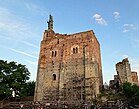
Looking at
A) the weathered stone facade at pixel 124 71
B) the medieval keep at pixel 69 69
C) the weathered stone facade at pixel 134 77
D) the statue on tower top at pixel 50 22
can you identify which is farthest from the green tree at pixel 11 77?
the weathered stone facade at pixel 134 77

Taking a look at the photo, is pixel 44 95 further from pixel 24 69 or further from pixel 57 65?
pixel 24 69

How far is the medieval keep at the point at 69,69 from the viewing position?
2706 centimetres

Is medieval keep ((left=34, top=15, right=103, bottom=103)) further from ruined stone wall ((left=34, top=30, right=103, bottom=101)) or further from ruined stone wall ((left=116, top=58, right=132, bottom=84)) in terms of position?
ruined stone wall ((left=116, top=58, right=132, bottom=84))

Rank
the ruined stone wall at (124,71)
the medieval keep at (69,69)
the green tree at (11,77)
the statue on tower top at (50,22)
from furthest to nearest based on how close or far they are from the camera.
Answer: the statue on tower top at (50,22) < the green tree at (11,77) < the ruined stone wall at (124,71) < the medieval keep at (69,69)

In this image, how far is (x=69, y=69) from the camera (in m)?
29.6

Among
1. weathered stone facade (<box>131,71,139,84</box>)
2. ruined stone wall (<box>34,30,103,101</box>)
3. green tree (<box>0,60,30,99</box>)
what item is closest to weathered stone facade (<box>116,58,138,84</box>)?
weathered stone facade (<box>131,71,139,84</box>)

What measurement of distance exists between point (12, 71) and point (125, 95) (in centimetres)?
2069

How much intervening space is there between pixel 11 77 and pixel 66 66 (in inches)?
408

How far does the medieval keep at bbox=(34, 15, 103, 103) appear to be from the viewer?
88.8 ft

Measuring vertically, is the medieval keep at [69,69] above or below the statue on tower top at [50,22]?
below

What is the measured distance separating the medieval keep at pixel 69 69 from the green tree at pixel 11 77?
391 cm

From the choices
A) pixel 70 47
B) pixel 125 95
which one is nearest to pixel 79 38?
pixel 70 47

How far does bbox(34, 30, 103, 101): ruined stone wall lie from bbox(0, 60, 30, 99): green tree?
3948mm

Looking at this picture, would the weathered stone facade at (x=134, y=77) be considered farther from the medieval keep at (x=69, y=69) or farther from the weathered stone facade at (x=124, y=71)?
the medieval keep at (x=69, y=69)
